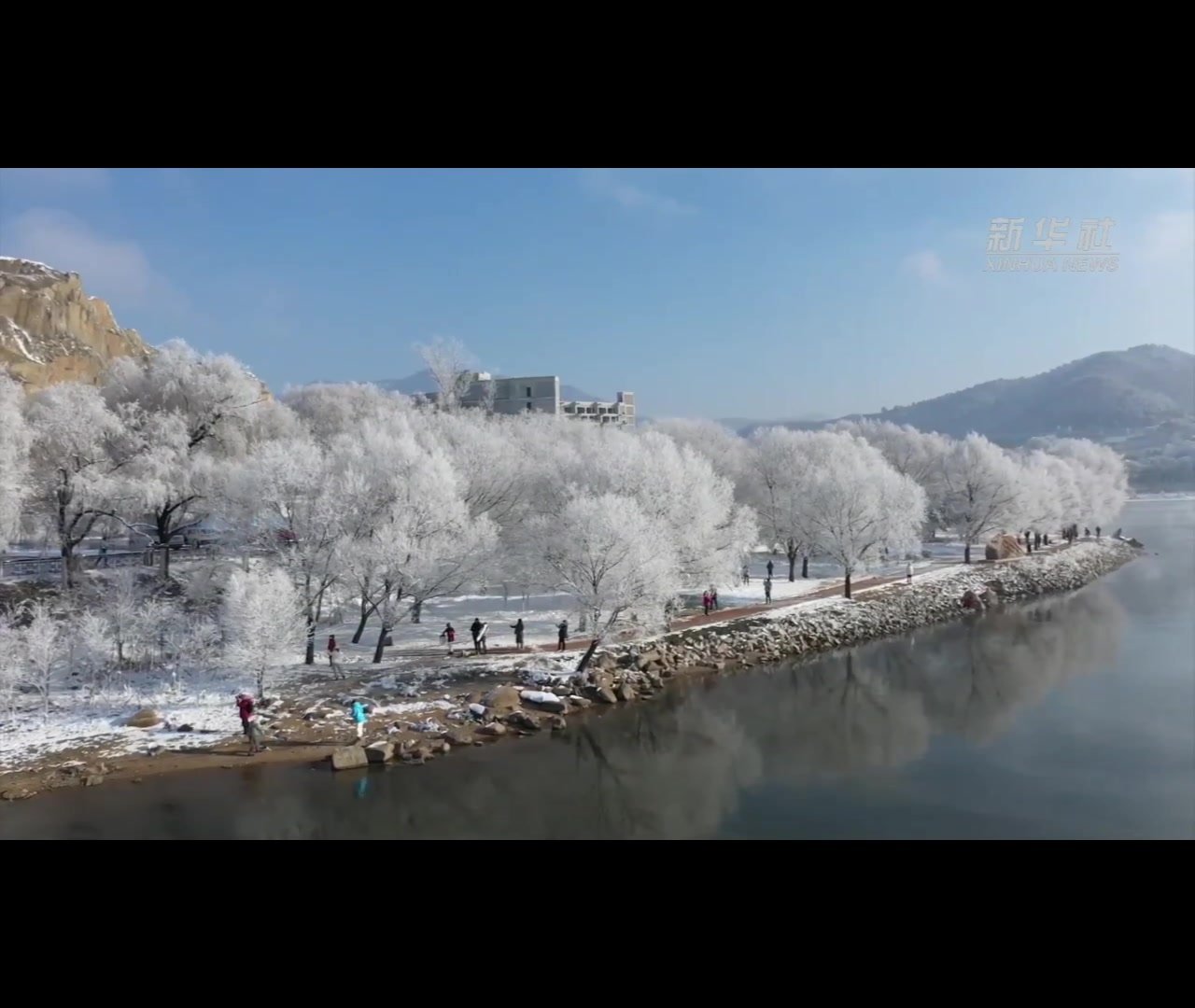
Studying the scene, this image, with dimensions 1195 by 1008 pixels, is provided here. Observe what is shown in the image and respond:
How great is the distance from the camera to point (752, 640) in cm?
1603

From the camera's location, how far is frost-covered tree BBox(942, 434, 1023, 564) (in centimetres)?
2755

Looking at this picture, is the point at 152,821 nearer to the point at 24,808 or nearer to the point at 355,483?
the point at 24,808

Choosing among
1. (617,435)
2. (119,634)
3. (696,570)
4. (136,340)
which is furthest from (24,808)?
(136,340)

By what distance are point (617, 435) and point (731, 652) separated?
7868mm

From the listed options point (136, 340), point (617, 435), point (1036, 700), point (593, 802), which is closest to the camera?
point (593, 802)

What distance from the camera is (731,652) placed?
50.6 ft

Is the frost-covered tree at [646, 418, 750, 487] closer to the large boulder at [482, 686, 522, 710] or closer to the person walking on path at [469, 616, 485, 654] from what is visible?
the person walking on path at [469, 616, 485, 654]

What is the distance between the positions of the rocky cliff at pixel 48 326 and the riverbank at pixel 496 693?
2923 cm

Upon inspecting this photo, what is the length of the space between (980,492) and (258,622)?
2697 cm

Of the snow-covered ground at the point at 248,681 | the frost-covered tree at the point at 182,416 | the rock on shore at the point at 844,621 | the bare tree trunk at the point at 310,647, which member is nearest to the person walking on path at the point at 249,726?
the snow-covered ground at the point at 248,681

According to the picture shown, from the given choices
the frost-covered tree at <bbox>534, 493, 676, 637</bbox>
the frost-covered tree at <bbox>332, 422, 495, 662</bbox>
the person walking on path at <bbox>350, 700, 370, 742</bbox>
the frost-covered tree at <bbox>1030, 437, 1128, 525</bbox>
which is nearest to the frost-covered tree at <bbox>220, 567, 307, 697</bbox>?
the person walking on path at <bbox>350, 700, 370, 742</bbox>

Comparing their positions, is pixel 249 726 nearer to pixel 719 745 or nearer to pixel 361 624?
pixel 361 624

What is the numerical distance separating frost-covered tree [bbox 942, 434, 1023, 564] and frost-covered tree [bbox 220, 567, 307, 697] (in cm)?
2371
